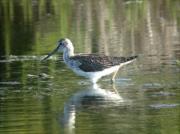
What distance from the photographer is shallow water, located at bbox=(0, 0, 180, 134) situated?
11.4 metres

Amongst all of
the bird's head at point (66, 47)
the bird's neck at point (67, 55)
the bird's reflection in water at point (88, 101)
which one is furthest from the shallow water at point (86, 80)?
the bird's head at point (66, 47)

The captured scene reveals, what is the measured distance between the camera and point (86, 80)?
1539cm

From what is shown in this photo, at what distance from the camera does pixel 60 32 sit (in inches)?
853

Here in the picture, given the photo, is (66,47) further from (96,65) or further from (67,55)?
(96,65)

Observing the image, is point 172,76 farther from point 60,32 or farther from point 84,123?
point 60,32

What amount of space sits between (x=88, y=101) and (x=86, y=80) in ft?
7.82

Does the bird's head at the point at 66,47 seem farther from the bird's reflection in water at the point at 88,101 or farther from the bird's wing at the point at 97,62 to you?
the bird's reflection in water at the point at 88,101

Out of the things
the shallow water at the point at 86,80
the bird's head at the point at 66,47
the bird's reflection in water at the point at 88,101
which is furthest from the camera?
the bird's head at the point at 66,47

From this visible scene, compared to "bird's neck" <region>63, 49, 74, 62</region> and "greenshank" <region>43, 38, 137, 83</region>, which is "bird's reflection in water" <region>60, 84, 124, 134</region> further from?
"bird's neck" <region>63, 49, 74, 62</region>

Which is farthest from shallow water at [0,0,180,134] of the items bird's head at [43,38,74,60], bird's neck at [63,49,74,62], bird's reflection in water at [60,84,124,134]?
bird's head at [43,38,74,60]

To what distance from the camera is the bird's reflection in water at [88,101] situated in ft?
38.7

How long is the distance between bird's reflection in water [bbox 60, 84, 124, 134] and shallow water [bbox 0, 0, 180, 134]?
0.02m

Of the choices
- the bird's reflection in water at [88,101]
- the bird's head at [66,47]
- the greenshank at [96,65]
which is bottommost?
the bird's reflection in water at [88,101]

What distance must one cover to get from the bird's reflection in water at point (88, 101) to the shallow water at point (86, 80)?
0.05ft
